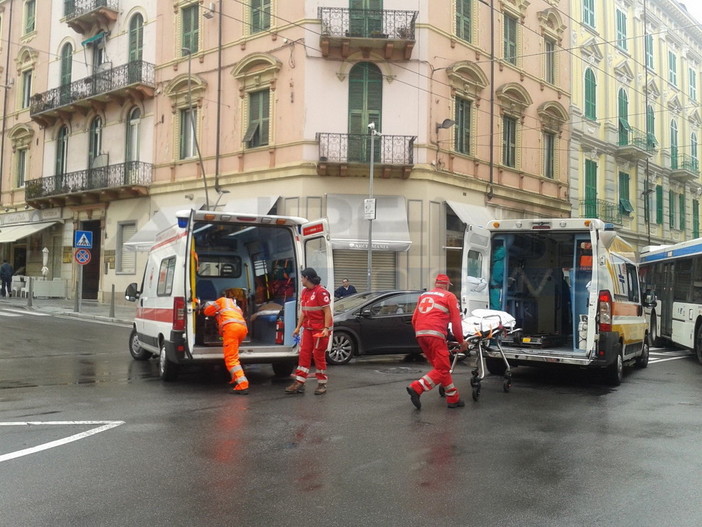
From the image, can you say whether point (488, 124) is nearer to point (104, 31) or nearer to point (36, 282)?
point (104, 31)

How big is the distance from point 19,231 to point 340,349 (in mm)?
23413

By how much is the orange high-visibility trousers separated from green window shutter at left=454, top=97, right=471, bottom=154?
15.6 m

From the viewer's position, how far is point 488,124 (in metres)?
24.5

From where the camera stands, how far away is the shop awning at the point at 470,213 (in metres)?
22.3

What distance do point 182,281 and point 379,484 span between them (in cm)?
509

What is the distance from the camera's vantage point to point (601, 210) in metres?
29.8

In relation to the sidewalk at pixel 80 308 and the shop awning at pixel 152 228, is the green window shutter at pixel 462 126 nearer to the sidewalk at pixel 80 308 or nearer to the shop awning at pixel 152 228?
the shop awning at pixel 152 228

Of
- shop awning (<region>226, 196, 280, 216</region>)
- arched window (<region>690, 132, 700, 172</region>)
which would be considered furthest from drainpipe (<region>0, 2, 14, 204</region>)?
arched window (<region>690, 132, 700, 172</region>)

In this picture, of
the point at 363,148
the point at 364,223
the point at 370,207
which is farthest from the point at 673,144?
the point at 370,207

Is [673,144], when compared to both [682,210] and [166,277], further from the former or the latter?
[166,277]

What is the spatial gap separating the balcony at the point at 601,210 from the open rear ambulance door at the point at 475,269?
1939 cm

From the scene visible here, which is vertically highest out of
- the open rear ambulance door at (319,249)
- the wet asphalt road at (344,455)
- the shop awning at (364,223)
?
the shop awning at (364,223)

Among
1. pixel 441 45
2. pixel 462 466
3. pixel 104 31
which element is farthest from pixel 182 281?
pixel 104 31

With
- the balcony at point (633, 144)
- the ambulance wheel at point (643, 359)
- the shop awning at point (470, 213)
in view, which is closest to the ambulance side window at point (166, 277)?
the ambulance wheel at point (643, 359)
